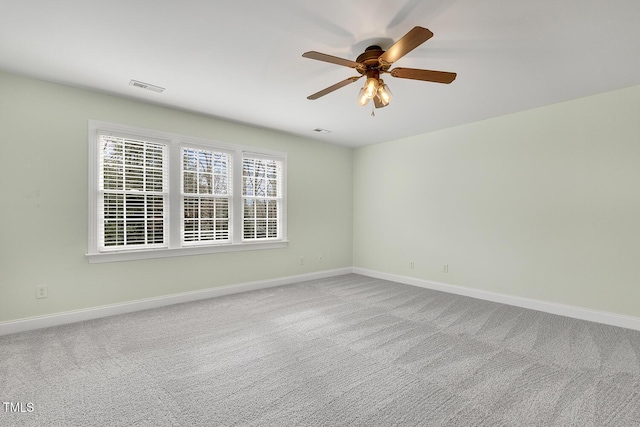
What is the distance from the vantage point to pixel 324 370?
2.37 m

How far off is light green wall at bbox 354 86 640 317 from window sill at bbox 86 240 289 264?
234cm

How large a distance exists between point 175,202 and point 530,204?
186 inches

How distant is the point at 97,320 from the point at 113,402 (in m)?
1.88

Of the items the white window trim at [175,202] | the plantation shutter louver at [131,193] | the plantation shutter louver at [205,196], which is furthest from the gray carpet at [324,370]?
the plantation shutter louver at [205,196]

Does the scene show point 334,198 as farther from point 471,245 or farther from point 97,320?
point 97,320

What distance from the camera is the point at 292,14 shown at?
6.91 feet

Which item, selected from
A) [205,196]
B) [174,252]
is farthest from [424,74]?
[174,252]

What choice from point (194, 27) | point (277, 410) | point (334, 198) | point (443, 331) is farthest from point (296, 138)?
point (277, 410)

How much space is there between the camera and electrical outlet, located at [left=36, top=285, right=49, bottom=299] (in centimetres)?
317

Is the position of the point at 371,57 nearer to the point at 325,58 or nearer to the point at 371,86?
the point at 371,86

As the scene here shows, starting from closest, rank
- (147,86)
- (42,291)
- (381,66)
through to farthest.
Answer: (381,66) < (42,291) < (147,86)

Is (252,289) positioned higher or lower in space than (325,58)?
lower

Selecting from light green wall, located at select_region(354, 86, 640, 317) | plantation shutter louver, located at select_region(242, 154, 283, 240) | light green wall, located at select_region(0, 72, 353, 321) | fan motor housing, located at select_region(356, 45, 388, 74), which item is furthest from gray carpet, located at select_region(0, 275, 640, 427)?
fan motor housing, located at select_region(356, 45, 388, 74)

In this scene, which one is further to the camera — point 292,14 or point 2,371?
point 2,371
